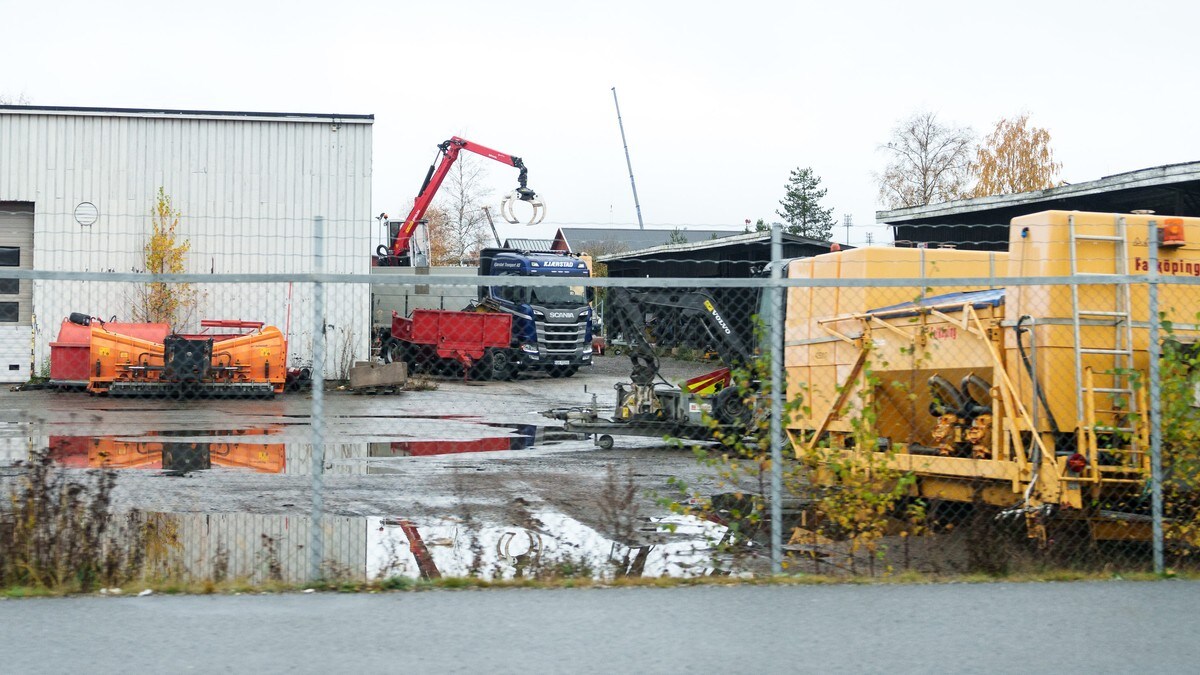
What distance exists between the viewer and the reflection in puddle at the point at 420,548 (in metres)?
7.48

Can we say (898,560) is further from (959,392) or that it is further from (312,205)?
(312,205)

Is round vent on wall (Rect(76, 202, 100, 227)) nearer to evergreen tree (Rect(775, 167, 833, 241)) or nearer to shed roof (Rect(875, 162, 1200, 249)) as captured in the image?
shed roof (Rect(875, 162, 1200, 249))

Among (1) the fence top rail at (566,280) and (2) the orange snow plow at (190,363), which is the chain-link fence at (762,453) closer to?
(1) the fence top rail at (566,280)

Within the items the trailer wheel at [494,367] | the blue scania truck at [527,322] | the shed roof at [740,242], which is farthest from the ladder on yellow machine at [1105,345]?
the blue scania truck at [527,322]

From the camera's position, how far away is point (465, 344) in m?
29.8

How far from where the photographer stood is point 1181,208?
1666cm

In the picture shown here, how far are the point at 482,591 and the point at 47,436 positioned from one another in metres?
10.8

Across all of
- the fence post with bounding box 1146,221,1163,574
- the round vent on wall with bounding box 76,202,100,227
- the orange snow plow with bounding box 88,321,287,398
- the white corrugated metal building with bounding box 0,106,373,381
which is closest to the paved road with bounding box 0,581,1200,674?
the fence post with bounding box 1146,221,1163,574

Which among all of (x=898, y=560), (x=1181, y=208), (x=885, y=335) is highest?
(x=1181, y=208)

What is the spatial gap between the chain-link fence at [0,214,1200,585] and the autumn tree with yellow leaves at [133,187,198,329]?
328 inches

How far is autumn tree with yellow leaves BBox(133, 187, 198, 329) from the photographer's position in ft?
85.4

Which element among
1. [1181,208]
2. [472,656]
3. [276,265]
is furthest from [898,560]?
[276,265]

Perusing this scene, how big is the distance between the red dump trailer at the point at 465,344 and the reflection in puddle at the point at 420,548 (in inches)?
743

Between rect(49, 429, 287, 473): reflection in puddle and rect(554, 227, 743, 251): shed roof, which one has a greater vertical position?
rect(554, 227, 743, 251): shed roof
